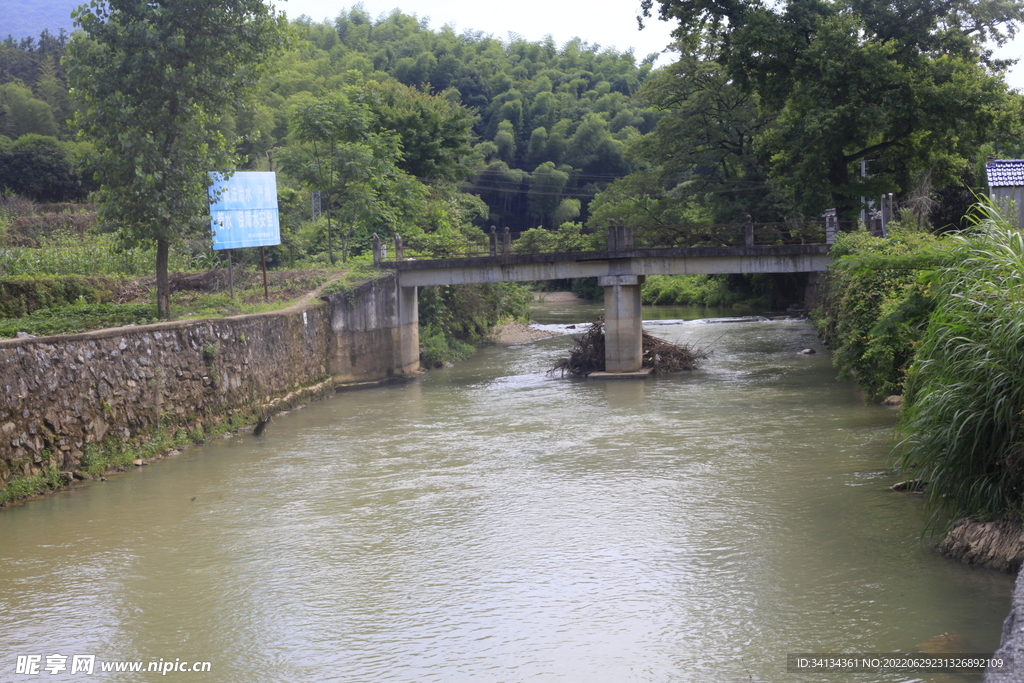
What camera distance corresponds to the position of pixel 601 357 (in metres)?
28.3

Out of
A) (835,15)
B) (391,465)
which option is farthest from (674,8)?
(391,465)

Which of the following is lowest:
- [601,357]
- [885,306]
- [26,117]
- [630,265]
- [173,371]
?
[601,357]

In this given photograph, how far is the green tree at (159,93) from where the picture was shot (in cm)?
2069

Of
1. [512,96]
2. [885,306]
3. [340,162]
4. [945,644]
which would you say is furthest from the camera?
[512,96]

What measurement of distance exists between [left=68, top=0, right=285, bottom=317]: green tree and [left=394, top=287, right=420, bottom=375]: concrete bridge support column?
28.2 feet

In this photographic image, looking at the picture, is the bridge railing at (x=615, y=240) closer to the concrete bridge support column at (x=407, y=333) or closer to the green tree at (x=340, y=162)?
the concrete bridge support column at (x=407, y=333)

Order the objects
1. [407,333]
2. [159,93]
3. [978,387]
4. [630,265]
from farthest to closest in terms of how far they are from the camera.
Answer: [407,333]
[630,265]
[159,93]
[978,387]

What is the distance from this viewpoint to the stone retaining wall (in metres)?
14.3

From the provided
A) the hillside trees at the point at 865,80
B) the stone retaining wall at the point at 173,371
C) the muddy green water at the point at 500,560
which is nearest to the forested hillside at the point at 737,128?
the hillside trees at the point at 865,80

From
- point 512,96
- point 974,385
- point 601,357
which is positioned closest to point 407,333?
point 601,357

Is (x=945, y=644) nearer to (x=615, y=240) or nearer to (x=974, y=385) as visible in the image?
(x=974, y=385)

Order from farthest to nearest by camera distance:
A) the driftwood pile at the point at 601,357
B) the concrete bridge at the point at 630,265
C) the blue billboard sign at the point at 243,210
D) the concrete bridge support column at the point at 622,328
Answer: the driftwood pile at the point at 601,357
the concrete bridge support column at the point at 622,328
the concrete bridge at the point at 630,265
the blue billboard sign at the point at 243,210

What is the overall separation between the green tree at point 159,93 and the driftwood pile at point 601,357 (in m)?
11.8

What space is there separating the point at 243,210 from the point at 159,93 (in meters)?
3.14
